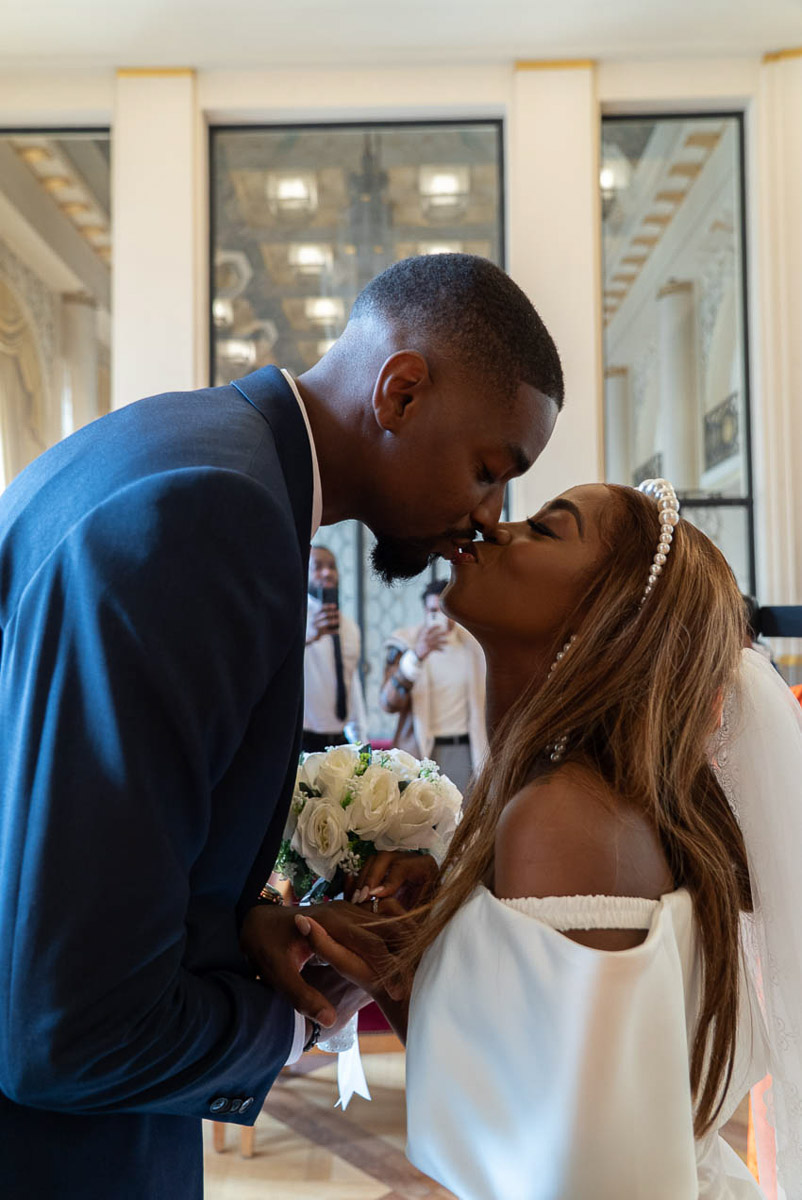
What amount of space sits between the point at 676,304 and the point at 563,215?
3.44ft

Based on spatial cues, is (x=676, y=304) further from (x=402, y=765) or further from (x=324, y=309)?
(x=402, y=765)

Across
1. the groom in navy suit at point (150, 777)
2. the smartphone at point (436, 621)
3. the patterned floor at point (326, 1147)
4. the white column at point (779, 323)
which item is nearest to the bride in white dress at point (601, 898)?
the groom in navy suit at point (150, 777)

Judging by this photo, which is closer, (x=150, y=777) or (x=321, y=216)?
(x=150, y=777)

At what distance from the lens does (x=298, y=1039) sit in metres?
1.63

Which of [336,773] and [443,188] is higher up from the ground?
[443,188]

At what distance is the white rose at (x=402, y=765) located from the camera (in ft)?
7.02

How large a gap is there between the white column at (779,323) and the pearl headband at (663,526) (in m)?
5.81

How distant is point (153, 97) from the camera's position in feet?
25.6

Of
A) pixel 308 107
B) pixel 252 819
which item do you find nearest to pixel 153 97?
pixel 308 107

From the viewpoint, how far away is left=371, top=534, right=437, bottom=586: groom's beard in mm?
1887

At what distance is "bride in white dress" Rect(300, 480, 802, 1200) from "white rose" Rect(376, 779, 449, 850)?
77 mm

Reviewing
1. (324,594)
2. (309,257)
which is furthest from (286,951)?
(309,257)

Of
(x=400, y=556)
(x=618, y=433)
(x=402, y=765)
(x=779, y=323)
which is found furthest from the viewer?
(x=618, y=433)

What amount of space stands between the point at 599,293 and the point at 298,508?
21.7 feet
